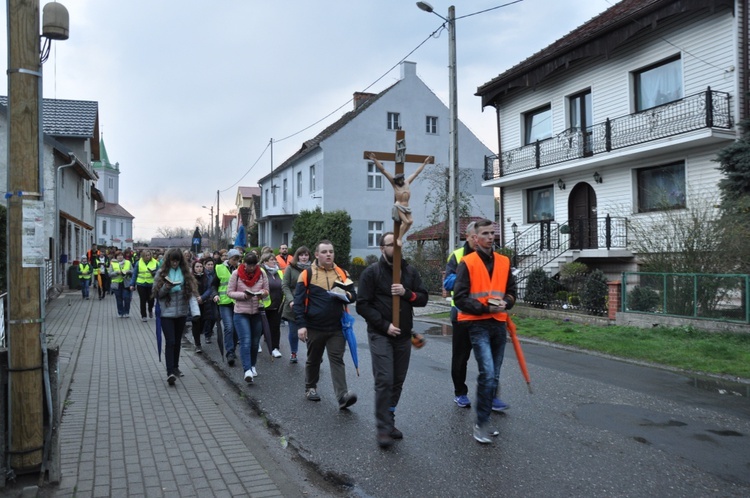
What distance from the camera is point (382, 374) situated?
5.33 metres

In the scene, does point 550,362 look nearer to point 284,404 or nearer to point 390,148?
point 284,404

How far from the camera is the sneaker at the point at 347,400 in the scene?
6.36 metres

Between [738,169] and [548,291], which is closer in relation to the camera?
[738,169]

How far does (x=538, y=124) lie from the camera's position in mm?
22578

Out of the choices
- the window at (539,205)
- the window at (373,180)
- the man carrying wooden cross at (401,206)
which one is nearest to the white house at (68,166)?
the window at (373,180)

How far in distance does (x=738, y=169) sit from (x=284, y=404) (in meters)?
12.1

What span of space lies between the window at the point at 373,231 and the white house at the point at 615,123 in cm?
1179

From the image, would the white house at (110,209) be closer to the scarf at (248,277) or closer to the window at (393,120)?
the window at (393,120)

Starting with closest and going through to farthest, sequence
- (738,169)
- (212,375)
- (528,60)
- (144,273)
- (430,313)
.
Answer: (212,375), (738,169), (144,273), (430,313), (528,60)

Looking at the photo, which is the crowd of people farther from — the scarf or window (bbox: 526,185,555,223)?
window (bbox: 526,185,555,223)

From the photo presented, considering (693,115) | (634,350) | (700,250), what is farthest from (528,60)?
(634,350)

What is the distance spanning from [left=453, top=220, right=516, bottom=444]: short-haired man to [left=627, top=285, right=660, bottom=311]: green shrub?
7.77 meters

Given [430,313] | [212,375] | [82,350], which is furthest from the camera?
[430,313]

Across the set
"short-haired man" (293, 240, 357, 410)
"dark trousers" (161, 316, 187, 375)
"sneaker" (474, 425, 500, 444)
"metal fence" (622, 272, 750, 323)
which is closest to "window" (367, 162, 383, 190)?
"metal fence" (622, 272, 750, 323)
